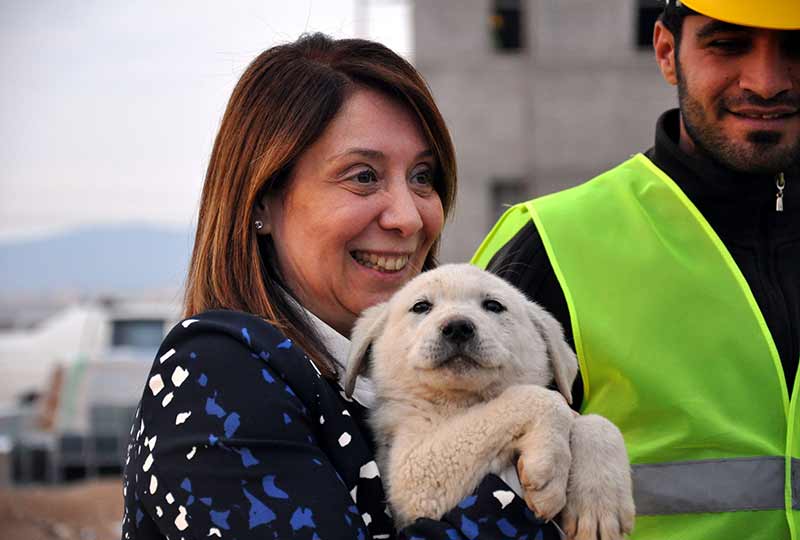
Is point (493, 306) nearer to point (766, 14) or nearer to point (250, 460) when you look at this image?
point (250, 460)

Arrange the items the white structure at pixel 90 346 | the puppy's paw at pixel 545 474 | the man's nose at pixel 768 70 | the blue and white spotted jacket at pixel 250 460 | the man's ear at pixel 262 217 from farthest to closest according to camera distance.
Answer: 1. the white structure at pixel 90 346
2. the man's nose at pixel 768 70
3. the man's ear at pixel 262 217
4. the puppy's paw at pixel 545 474
5. the blue and white spotted jacket at pixel 250 460

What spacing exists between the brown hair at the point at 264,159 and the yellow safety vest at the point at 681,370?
0.69 m

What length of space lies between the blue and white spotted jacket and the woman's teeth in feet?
1.57

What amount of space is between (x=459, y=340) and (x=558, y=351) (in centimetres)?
33

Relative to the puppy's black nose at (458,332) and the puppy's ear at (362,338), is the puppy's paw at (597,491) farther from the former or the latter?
the puppy's ear at (362,338)

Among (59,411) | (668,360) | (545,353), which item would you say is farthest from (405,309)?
(59,411)

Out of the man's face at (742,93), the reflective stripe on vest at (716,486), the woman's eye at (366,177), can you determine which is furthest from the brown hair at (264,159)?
the reflective stripe on vest at (716,486)

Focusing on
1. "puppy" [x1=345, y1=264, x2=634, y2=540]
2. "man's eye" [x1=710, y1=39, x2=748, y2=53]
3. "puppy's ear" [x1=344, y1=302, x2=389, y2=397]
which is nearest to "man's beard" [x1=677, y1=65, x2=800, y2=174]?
"man's eye" [x1=710, y1=39, x2=748, y2=53]

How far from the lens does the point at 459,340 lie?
2484mm

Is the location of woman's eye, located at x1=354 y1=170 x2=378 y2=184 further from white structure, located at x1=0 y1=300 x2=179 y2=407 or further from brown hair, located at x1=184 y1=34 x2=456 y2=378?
white structure, located at x1=0 y1=300 x2=179 y2=407

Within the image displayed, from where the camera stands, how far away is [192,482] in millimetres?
2035

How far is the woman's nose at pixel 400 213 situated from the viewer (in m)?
2.60

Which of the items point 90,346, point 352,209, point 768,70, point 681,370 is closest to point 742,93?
point 768,70

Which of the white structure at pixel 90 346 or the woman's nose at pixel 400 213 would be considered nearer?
the woman's nose at pixel 400 213
